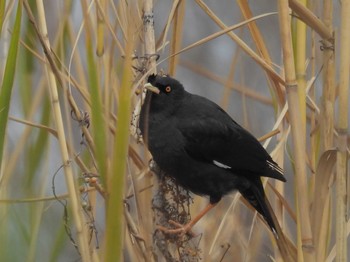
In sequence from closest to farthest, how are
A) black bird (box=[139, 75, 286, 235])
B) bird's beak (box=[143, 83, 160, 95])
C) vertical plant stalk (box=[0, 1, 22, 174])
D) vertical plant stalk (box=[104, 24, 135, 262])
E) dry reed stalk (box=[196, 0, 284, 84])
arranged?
vertical plant stalk (box=[104, 24, 135, 262]), vertical plant stalk (box=[0, 1, 22, 174]), dry reed stalk (box=[196, 0, 284, 84]), bird's beak (box=[143, 83, 160, 95]), black bird (box=[139, 75, 286, 235])

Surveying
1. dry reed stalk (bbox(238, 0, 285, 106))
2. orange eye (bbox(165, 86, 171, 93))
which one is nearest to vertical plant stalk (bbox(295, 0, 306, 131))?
dry reed stalk (bbox(238, 0, 285, 106))

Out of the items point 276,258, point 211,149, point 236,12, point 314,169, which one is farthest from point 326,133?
point 236,12

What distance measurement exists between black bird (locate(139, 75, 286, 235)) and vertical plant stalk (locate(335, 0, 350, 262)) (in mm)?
433

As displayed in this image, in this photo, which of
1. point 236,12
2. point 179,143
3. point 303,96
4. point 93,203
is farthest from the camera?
point 236,12

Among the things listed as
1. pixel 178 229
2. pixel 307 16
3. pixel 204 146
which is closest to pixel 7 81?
pixel 178 229

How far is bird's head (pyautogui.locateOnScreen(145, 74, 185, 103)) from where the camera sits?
77.6 inches

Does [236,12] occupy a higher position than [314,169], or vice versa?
[236,12]

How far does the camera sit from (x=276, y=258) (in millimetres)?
1850

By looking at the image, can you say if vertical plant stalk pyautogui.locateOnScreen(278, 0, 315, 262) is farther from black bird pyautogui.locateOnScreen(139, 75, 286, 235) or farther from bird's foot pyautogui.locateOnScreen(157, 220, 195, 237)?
black bird pyautogui.locateOnScreen(139, 75, 286, 235)

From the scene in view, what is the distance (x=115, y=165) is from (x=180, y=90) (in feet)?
3.42

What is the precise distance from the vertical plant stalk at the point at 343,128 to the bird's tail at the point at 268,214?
0.65ft

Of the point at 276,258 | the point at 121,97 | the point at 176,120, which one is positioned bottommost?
the point at 276,258

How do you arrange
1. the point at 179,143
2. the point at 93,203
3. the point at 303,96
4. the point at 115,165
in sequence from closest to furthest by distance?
the point at 115,165, the point at 303,96, the point at 93,203, the point at 179,143

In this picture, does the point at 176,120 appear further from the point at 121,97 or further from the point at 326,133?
the point at 121,97
